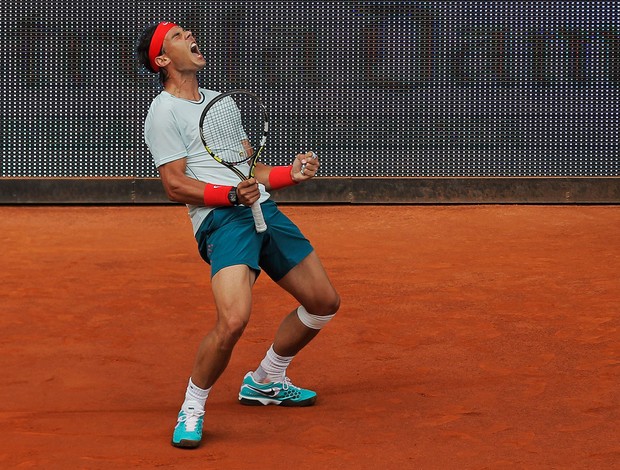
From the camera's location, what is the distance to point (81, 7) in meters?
13.9

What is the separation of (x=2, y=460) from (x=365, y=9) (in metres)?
10.4

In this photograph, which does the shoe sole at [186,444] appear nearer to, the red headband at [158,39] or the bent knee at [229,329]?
the bent knee at [229,329]

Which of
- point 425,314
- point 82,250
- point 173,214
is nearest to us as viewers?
point 425,314

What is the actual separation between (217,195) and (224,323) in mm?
565

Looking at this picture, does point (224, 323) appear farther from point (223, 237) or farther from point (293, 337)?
point (293, 337)

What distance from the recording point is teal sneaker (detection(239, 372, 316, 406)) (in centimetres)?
534

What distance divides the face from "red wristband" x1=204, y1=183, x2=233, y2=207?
591 millimetres

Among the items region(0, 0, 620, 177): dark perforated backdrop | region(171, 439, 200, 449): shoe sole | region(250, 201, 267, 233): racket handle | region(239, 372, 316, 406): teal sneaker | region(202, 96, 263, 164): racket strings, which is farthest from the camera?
region(0, 0, 620, 177): dark perforated backdrop

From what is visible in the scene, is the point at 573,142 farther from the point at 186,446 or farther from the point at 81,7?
the point at 186,446

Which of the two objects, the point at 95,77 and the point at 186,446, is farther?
the point at 95,77

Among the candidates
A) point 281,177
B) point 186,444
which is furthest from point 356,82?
point 186,444

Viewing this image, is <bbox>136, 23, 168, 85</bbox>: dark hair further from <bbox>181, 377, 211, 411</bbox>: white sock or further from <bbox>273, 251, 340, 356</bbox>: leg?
<bbox>181, 377, 211, 411</bbox>: white sock

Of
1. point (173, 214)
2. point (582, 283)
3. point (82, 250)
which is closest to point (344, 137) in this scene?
point (173, 214)

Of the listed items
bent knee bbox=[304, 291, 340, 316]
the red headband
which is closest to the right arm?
the red headband
